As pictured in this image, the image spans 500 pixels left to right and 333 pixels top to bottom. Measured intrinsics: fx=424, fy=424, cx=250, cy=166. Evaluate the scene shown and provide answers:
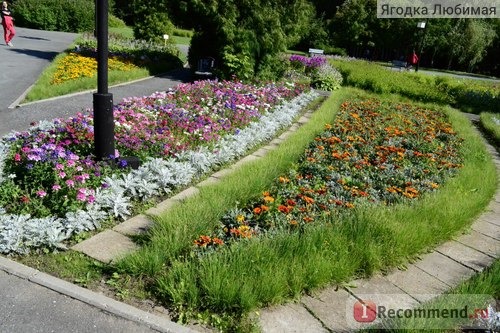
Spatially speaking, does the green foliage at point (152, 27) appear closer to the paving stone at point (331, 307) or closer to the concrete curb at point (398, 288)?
the concrete curb at point (398, 288)

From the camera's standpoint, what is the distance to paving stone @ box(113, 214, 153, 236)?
12.4ft

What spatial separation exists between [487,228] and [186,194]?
3.27 meters

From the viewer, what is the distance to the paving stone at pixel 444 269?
11.3ft

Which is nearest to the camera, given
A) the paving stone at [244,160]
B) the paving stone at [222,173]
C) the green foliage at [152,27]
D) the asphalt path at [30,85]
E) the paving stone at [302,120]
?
the paving stone at [222,173]

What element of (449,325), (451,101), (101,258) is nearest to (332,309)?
(449,325)

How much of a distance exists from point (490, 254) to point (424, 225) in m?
0.70

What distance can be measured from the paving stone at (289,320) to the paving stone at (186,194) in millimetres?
1922

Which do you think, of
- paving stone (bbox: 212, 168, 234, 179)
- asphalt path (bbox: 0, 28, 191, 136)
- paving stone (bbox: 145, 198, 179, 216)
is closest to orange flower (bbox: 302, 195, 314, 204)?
paving stone (bbox: 145, 198, 179, 216)

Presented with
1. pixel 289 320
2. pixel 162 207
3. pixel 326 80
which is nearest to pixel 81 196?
pixel 162 207

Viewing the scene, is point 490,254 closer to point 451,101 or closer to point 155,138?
point 155,138

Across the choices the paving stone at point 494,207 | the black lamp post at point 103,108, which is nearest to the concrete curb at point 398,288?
the paving stone at point 494,207

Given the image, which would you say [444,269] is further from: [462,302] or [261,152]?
[261,152]

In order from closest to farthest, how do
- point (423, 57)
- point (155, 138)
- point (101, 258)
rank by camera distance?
point (101, 258) → point (155, 138) → point (423, 57)

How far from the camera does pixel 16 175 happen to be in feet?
14.7
